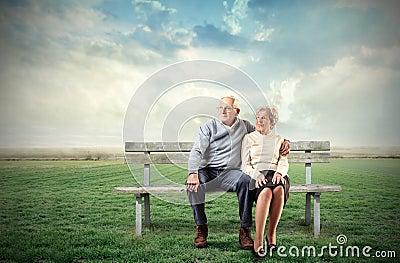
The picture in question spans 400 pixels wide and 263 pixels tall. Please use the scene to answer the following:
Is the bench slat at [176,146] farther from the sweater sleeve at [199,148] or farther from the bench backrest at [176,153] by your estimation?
the sweater sleeve at [199,148]

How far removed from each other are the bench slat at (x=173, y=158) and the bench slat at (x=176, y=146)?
0.04 meters

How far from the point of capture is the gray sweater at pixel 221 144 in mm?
2922

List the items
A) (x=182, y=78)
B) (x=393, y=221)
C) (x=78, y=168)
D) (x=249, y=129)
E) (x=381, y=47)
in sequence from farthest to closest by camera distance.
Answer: (x=78, y=168)
(x=381, y=47)
(x=393, y=221)
(x=182, y=78)
(x=249, y=129)

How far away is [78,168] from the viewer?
8.26 meters

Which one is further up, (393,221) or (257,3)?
(257,3)

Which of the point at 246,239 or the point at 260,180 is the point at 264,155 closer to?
the point at 260,180

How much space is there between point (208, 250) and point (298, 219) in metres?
1.33

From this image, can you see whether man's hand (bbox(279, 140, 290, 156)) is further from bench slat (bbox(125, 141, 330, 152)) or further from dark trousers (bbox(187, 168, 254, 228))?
bench slat (bbox(125, 141, 330, 152))

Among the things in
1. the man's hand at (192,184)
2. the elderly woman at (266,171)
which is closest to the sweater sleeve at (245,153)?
the elderly woman at (266,171)

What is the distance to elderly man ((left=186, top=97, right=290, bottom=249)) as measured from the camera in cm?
279

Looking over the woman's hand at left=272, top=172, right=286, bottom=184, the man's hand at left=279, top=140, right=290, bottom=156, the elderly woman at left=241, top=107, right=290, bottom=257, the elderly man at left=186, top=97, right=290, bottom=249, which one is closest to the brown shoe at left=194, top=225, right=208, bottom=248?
the elderly man at left=186, top=97, right=290, bottom=249

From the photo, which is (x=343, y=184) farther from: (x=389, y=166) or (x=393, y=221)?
(x=393, y=221)

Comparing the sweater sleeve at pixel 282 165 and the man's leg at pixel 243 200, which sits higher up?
the sweater sleeve at pixel 282 165

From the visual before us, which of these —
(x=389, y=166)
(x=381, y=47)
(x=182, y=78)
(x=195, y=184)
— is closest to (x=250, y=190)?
(x=195, y=184)
